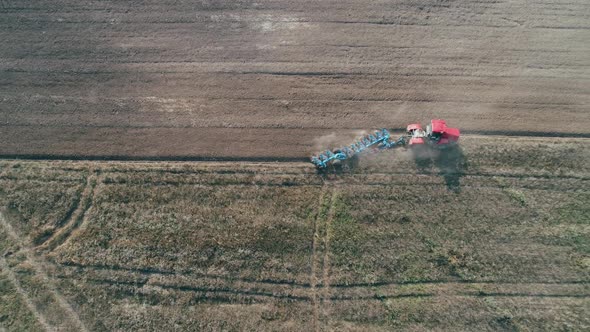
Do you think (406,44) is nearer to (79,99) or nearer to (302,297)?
A: (302,297)

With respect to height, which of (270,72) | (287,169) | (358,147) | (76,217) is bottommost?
(76,217)

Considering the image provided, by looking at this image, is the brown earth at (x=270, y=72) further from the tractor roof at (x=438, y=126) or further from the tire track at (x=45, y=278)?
the tire track at (x=45, y=278)

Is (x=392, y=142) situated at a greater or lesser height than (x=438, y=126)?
lesser

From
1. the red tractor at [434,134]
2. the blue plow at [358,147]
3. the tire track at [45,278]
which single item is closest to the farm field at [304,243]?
the tire track at [45,278]

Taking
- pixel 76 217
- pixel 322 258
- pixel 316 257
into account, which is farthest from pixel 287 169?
pixel 76 217

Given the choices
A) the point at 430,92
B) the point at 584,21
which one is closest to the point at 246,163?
the point at 430,92

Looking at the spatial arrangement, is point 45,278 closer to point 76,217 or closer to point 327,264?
point 76,217
